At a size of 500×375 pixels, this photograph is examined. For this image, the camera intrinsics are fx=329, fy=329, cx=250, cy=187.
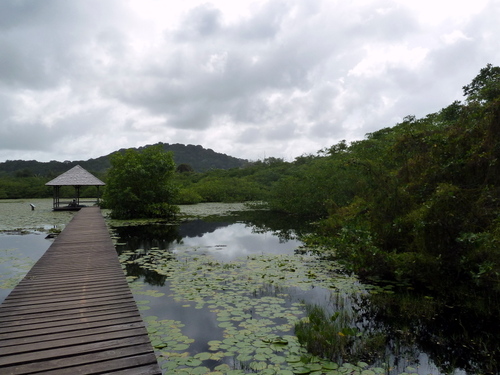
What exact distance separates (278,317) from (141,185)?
14.8 m

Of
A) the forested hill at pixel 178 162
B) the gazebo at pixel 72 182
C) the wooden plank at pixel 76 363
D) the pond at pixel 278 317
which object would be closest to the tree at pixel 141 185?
the gazebo at pixel 72 182

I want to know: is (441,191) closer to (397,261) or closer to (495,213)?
(495,213)

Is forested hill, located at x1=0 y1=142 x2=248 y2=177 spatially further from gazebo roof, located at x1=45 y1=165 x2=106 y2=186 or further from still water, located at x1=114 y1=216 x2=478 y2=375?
still water, located at x1=114 y1=216 x2=478 y2=375

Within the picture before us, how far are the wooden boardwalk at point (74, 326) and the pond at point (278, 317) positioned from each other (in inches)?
21.8

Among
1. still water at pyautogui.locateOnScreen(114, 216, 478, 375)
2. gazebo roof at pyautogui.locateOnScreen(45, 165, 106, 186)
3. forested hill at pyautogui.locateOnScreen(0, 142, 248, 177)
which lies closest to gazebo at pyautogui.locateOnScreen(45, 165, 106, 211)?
gazebo roof at pyautogui.locateOnScreen(45, 165, 106, 186)

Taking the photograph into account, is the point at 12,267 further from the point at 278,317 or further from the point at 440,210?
the point at 440,210

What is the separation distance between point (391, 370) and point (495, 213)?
2.81m

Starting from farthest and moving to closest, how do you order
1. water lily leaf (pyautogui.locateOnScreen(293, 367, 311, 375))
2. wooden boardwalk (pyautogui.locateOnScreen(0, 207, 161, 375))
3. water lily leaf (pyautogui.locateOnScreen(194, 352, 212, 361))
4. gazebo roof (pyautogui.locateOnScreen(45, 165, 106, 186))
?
1. gazebo roof (pyautogui.locateOnScreen(45, 165, 106, 186))
2. water lily leaf (pyautogui.locateOnScreen(194, 352, 212, 361))
3. water lily leaf (pyautogui.locateOnScreen(293, 367, 311, 375))
4. wooden boardwalk (pyautogui.locateOnScreen(0, 207, 161, 375))

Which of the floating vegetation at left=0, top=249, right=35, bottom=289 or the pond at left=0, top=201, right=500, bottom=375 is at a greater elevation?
the floating vegetation at left=0, top=249, right=35, bottom=289

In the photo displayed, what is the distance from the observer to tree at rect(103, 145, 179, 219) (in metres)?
17.4

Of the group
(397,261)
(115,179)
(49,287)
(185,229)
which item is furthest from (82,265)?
(115,179)

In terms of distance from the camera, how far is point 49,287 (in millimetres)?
4906

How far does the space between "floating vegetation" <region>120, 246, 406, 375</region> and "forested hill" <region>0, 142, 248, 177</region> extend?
212 ft

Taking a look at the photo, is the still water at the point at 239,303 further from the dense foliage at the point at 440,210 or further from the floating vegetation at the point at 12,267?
the floating vegetation at the point at 12,267
